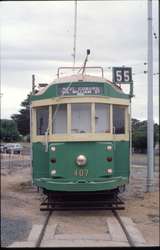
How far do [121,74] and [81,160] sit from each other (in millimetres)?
2604

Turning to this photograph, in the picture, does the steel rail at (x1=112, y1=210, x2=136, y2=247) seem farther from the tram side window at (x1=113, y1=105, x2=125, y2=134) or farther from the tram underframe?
the tram side window at (x1=113, y1=105, x2=125, y2=134)

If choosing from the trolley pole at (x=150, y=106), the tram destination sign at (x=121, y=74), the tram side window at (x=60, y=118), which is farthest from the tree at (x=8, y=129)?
the tram side window at (x=60, y=118)

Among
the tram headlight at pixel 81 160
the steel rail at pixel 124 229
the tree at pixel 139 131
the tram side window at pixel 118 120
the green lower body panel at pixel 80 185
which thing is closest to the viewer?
the steel rail at pixel 124 229

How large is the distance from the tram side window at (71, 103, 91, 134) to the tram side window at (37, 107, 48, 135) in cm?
73

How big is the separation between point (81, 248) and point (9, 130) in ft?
84.4

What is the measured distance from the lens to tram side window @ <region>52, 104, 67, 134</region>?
11820mm

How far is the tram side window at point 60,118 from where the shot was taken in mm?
11820

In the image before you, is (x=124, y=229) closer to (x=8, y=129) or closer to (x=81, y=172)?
(x=81, y=172)

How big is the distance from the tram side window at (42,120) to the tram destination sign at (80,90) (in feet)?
1.89

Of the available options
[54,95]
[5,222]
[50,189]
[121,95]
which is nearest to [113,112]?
[121,95]

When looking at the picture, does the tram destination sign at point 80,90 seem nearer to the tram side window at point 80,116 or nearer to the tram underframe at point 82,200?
the tram side window at point 80,116

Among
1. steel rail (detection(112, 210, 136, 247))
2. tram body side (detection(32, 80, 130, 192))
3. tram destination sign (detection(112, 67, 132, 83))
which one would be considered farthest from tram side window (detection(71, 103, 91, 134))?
steel rail (detection(112, 210, 136, 247))

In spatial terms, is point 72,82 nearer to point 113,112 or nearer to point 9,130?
point 113,112

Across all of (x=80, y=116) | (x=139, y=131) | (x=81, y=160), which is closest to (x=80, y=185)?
(x=81, y=160)
